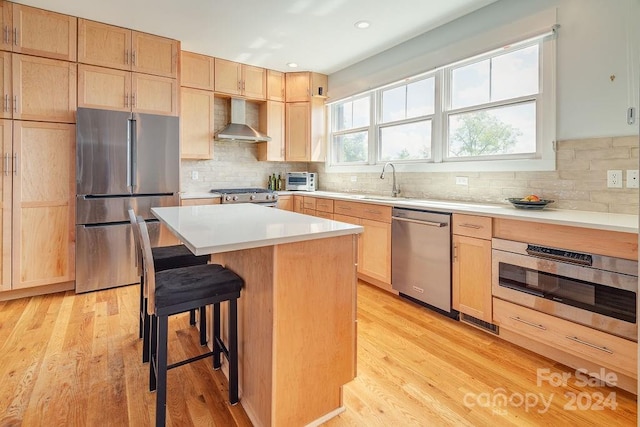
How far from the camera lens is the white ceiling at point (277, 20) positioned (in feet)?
9.76

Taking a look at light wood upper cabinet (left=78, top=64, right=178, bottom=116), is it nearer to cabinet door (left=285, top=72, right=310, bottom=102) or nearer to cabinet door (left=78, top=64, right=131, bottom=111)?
cabinet door (left=78, top=64, right=131, bottom=111)

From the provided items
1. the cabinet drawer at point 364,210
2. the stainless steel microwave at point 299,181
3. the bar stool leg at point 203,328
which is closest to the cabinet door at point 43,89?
the bar stool leg at point 203,328

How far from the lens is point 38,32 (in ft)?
10.1

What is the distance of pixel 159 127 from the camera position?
11.6 feet

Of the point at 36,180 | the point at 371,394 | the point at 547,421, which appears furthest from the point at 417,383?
the point at 36,180

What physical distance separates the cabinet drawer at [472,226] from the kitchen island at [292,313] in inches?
49.9

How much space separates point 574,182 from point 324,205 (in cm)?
246

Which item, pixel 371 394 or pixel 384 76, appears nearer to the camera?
pixel 371 394

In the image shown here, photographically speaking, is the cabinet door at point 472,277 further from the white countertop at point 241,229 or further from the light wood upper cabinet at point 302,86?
the light wood upper cabinet at point 302,86

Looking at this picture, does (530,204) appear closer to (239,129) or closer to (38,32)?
(239,129)

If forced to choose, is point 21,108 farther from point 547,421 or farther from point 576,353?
point 576,353

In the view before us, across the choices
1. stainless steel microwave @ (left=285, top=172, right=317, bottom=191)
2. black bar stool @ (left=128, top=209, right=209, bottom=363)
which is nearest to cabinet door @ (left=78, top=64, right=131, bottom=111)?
black bar stool @ (left=128, top=209, right=209, bottom=363)

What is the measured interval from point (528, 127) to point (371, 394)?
2.39 meters

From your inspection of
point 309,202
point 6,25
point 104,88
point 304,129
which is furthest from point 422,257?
point 6,25
